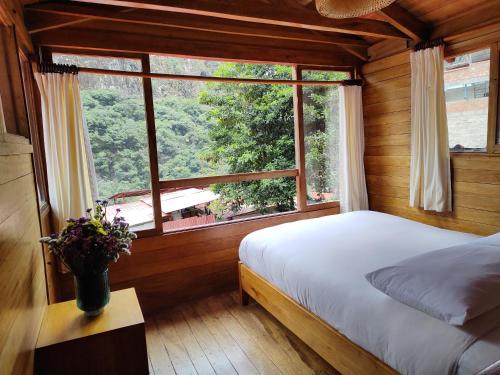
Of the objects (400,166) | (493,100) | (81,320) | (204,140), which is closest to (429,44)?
(493,100)

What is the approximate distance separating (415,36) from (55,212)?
3225 mm

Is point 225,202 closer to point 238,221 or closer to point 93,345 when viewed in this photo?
point 238,221

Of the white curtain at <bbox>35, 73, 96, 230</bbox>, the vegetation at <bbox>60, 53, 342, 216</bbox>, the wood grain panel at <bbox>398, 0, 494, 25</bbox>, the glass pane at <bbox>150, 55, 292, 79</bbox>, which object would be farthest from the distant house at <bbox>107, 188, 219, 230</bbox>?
the wood grain panel at <bbox>398, 0, 494, 25</bbox>

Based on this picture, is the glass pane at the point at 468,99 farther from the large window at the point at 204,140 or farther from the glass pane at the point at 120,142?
the glass pane at the point at 120,142

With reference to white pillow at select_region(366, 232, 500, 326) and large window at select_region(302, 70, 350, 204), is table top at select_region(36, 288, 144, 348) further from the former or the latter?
large window at select_region(302, 70, 350, 204)

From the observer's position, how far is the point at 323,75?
3.57 meters

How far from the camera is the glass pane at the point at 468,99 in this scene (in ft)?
8.82

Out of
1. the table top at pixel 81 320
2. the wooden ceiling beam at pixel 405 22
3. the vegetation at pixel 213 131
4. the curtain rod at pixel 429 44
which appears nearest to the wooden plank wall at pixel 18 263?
the table top at pixel 81 320

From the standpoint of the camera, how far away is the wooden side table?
1379 millimetres

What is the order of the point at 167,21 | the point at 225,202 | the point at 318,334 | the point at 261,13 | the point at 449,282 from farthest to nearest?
the point at 225,202
the point at 167,21
the point at 261,13
the point at 318,334
the point at 449,282

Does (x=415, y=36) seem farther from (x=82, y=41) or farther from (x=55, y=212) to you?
(x=55, y=212)

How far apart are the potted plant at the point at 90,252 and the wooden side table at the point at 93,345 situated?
10 cm

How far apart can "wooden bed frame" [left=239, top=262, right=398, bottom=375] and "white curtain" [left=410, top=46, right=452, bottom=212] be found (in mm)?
1709

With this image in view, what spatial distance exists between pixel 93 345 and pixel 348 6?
1.97 meters
